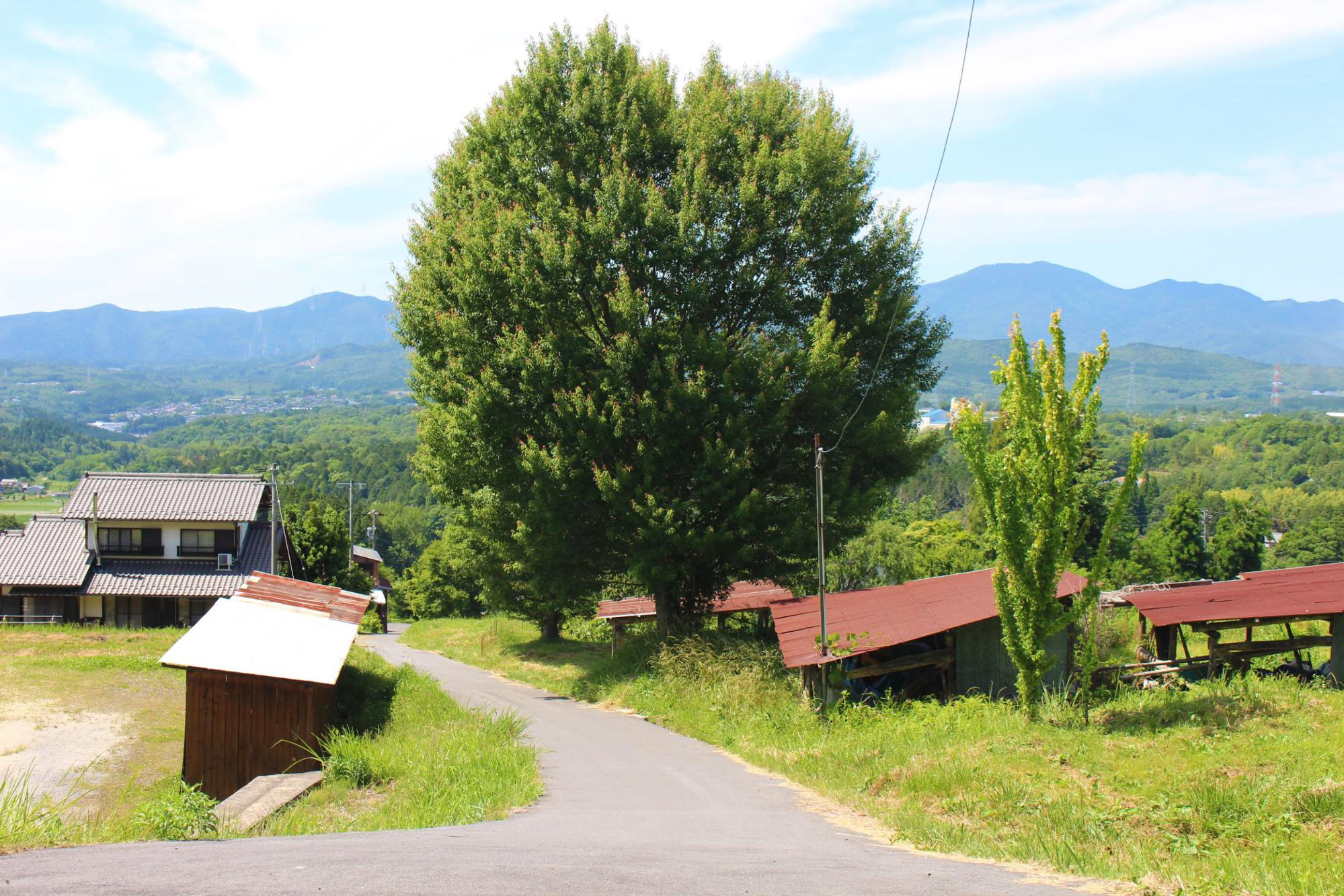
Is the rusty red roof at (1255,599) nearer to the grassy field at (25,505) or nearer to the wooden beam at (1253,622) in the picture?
the wooden beam at (1253,622)

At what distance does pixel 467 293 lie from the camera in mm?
22891

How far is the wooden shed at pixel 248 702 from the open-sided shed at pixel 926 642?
9.06m

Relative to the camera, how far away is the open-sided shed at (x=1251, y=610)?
50.7 feet

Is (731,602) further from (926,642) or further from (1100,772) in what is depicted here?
(1100,772)

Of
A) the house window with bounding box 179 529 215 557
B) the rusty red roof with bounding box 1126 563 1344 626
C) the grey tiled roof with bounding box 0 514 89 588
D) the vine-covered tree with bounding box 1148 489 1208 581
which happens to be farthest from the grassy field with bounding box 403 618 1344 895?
the vine-covered tree with bounding box 1148 489 1208 581

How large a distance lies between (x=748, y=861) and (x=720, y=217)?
17.6 metres

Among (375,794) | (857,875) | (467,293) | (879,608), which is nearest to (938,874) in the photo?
(857,875)

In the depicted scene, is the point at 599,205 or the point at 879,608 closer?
the point at 879,608

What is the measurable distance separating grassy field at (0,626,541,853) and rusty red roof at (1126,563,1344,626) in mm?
11052

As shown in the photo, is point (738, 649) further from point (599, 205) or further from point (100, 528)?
point (100, 528)

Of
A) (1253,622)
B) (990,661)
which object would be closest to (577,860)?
(990,661)

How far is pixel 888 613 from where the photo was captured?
18781 mm

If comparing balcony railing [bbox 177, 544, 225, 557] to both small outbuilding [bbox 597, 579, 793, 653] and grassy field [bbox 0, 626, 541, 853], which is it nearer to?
grassy field [bbox 0, 626, 541, 853]

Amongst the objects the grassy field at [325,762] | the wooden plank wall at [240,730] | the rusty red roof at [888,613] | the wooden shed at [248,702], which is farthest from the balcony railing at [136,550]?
the rusty red roof at [888,613]
